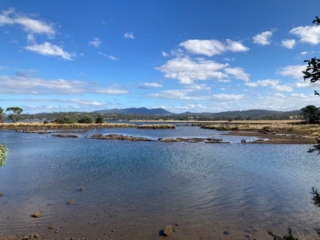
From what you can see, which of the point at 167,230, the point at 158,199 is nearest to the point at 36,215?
the point at 167,230

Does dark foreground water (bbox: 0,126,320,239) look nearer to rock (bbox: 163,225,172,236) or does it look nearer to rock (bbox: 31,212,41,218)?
rock (bbox: 31,212,41,218)

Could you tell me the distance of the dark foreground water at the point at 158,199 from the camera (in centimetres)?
1387

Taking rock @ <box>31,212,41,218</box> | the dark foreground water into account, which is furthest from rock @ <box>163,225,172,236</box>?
rock @ <box>31,212,41,218</box>

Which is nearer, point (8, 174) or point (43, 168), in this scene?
point (8, 174)

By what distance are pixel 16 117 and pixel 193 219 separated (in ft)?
511

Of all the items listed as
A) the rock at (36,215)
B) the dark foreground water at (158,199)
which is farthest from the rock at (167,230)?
the rock at (36,215)

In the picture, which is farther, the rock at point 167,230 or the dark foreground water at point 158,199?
the dark foreground water at point 158,199

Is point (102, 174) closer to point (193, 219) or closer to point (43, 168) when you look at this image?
point (43, 168)

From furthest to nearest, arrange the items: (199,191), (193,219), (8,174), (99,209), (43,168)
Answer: (43,168)
(8,174)
(199,191)
(99,209)
(193,219)

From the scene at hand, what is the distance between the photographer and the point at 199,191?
20.8 meters

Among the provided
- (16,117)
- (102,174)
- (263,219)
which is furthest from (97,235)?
(16,117)

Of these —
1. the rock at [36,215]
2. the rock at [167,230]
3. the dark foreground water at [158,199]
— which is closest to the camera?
the rock at [167,230]

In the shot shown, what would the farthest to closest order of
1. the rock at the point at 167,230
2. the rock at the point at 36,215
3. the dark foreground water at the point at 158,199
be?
the rock at the point at 36,215, the dark foreground water at the point at 158,199, the rock at the point at 167,230

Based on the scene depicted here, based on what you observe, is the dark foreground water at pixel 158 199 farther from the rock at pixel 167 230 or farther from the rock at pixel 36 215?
the rock at pixel 167 230
